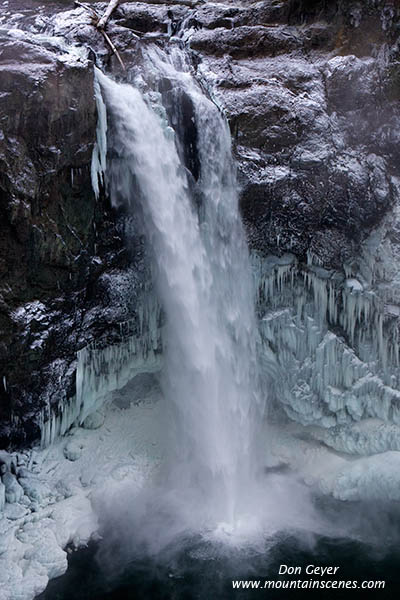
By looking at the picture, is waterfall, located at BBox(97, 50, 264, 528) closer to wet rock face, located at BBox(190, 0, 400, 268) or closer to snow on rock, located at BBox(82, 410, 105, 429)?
wet rock face, located at BBox(190, 0, 400, 268)

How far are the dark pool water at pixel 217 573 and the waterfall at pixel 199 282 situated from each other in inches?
43.3

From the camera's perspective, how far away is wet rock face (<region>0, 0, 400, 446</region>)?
297 inches

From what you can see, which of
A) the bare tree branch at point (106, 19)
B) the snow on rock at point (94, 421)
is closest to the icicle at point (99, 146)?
the bare tree branch at point (106, 19)

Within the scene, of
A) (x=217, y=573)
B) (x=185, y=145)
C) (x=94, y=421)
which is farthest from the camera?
(x=94, y=421)

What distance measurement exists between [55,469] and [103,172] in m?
5.10

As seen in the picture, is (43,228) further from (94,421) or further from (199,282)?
(94,421)

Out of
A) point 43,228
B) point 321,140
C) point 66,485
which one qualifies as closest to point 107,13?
point 321,140

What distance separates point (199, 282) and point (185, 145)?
2.42 m

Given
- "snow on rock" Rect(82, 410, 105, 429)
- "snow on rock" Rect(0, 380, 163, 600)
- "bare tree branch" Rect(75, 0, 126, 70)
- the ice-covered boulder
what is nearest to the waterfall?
"bare tree branch" Rect(75, 0, 126, 70)

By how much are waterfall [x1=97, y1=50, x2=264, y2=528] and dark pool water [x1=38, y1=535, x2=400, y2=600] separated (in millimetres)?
1101

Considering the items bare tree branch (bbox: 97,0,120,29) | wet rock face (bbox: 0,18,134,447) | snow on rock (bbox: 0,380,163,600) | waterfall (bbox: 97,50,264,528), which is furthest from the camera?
bare tree branch (bbox: 97,0,120,29)

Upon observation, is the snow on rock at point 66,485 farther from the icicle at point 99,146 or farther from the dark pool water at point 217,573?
the icicle at point 99,146

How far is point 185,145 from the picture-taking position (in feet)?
30.6

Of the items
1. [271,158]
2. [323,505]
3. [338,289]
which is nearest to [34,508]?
[323,505]
